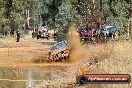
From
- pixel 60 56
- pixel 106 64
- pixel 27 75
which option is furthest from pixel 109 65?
pixel 60 56

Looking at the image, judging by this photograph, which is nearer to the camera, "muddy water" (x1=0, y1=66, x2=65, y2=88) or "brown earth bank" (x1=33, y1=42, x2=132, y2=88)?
"brown earth bank" (x1=33, y1=42, x2=132, y2=88)

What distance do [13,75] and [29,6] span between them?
188 feet

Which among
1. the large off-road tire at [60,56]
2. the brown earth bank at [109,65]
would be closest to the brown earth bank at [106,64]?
the brown earth bank at [109,65]

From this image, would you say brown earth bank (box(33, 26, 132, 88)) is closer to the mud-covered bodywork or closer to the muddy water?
the muddy water

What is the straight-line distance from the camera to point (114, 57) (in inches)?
679

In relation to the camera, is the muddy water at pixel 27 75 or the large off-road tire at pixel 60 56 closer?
the muddy water at pixel 27 75

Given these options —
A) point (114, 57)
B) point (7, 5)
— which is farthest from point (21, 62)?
point (7, 5)

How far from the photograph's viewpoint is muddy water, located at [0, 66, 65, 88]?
61.7 ft

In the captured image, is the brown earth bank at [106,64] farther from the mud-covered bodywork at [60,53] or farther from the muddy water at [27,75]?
the mud-covered bodywork at [60,53]

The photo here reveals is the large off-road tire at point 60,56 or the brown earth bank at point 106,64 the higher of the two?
the brown earth bank at point 106,64

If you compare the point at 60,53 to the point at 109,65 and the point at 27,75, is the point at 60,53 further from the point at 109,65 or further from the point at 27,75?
the point at 109,65

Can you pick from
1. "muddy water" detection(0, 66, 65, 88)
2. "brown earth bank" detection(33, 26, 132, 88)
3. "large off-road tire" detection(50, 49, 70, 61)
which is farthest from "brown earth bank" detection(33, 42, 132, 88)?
"large off-road tire" detection(50, 49, 70, 61)

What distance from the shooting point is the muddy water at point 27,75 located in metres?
18.8

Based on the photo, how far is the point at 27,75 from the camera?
22125 millimetres
